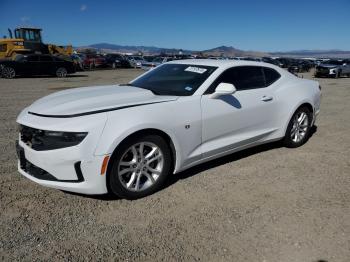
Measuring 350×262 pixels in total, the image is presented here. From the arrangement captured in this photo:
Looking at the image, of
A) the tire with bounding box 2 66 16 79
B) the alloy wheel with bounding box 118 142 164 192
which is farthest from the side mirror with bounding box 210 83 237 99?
the tire with bounding box 2 66 16 79

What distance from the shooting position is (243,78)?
4820 millimetres

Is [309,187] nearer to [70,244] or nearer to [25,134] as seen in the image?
[70,244]

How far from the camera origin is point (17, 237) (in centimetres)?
303

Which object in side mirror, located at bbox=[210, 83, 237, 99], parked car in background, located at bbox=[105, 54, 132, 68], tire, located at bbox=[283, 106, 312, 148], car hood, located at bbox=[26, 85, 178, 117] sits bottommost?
parked car in background, located at bbox=[105, 54, 132, 68]

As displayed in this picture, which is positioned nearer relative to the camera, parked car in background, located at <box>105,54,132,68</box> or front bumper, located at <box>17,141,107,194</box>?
front bumper, located at <box>17,141,107,194</box>

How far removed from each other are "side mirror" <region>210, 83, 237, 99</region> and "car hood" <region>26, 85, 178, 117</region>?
0.51 meters

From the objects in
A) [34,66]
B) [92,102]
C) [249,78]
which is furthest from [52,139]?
[34,66]

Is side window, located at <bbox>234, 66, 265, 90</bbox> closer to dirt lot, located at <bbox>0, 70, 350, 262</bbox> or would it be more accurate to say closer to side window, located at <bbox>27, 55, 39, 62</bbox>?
dirt lot, located at <bbox>0, 70, 350, 262</bbox>

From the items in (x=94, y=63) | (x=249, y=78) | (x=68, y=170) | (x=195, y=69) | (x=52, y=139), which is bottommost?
(x=94, y=63)

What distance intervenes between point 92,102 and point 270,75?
2.87 m

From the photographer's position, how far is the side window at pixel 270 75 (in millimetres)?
5191

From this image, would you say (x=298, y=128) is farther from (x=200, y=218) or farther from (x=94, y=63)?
(x=94, y=63)

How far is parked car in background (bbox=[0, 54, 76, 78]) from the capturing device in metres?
19.9

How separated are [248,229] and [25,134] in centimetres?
249
